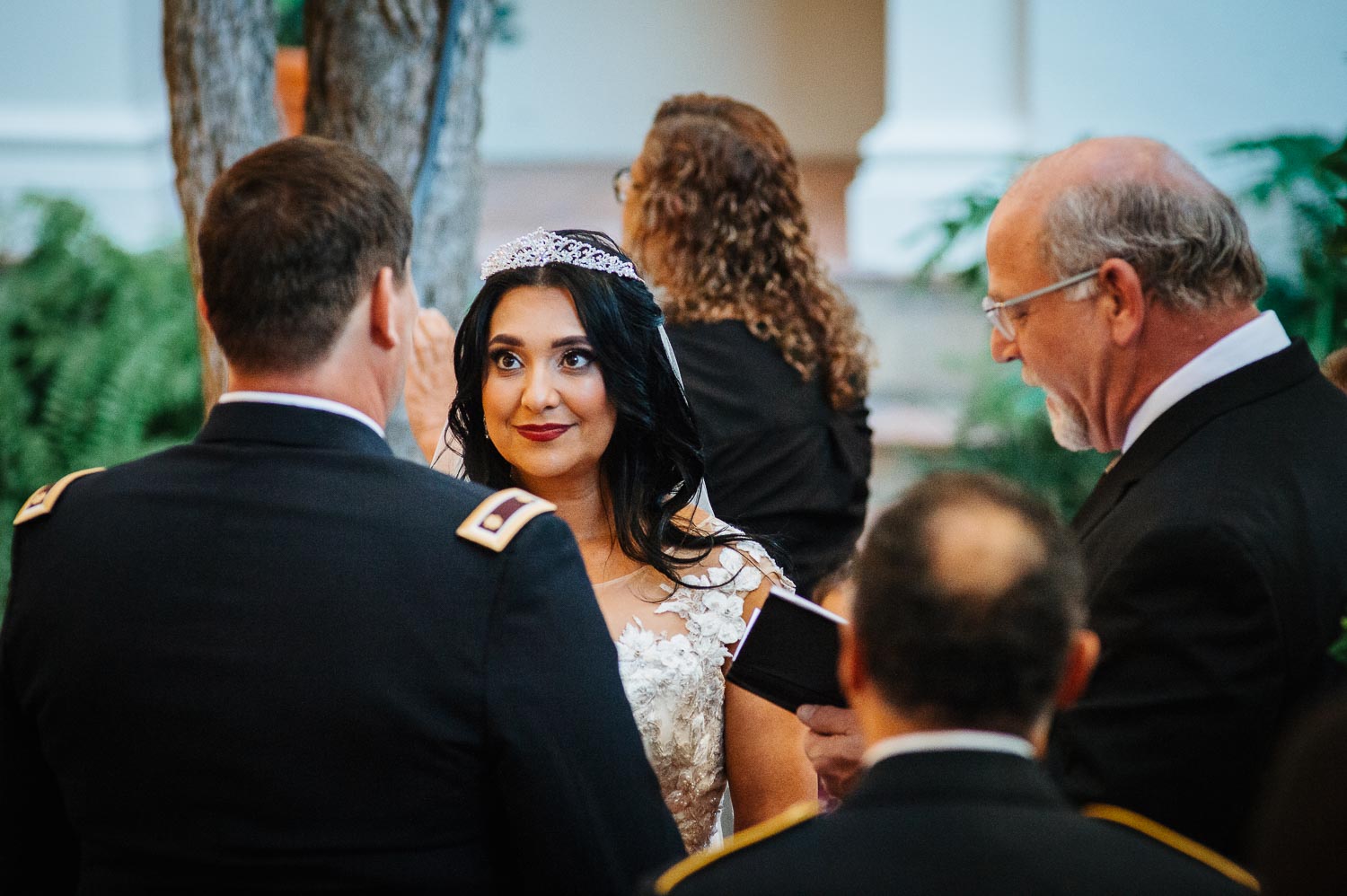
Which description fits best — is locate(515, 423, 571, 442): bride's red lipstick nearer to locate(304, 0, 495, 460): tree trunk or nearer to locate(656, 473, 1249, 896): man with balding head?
locate(304, 0, 495, 460): tree trunk

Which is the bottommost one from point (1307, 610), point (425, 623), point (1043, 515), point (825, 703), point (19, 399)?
point (19, 399)

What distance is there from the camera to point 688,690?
2867 mm

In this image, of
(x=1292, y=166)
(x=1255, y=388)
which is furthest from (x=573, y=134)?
(x=1255, y=388)

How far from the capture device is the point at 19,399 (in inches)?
268

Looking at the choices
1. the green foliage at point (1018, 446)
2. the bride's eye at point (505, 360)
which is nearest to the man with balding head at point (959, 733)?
the bride's eye at point (505, 360)

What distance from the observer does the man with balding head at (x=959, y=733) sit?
1.32 m

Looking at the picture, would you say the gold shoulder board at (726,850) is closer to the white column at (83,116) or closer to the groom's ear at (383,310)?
the groom's ear at (383,310)

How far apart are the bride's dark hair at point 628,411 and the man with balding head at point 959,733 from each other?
1503mm

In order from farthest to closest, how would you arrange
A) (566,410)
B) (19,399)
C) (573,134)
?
(573,134) → (19,399) → (566,410)

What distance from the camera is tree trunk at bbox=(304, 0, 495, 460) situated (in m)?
3.66

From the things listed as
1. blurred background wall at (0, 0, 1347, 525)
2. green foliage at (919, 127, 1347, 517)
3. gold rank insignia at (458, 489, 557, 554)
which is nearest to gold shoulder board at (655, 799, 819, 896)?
gold rank insignia at (458, 489, 557, 554)

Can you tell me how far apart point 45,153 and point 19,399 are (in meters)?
1.84

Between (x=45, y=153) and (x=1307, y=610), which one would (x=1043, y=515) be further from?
(x=45, y=153)

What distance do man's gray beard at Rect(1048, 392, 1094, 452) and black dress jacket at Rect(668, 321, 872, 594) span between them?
47.5 inches
